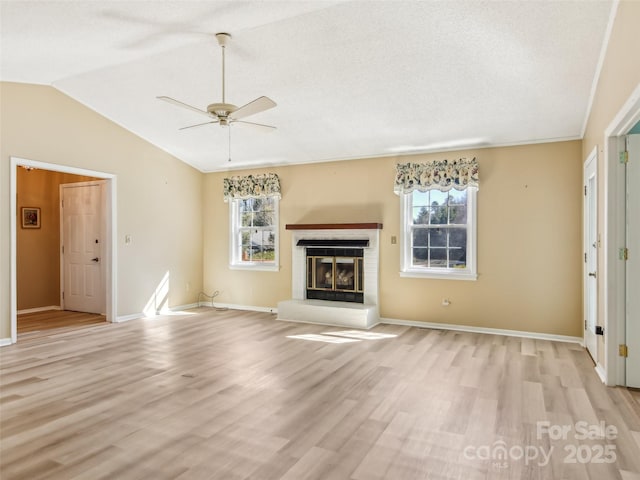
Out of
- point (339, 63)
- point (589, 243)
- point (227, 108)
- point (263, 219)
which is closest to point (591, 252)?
point (589, 243)

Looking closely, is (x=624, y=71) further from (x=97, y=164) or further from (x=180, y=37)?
(x=97, y=164)

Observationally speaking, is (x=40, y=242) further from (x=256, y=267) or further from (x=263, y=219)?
(x=263, y=219)

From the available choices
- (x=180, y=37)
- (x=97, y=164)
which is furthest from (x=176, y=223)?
(x=180, y=37)

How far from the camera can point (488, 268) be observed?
5.56m

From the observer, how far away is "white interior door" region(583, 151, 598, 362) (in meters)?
4.14

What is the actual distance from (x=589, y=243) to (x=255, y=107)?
3869 mm

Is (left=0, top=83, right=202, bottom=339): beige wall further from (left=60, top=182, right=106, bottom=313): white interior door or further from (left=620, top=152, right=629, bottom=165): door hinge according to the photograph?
(left=620, top=152, right=629, bottom=165): door hinge

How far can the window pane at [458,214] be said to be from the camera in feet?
18.9

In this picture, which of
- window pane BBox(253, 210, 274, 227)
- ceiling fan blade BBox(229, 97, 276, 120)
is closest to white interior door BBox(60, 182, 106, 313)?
window pane BBox(253, 210, 274, 227)

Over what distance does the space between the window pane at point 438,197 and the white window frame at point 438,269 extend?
0.31 m

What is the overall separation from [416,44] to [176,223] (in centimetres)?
518

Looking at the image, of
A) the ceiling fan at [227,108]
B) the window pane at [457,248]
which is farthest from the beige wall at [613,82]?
the ceiling fan at [227,108]

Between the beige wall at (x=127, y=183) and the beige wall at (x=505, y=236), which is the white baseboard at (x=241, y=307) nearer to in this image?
the beige wall at (x=127, y=183)

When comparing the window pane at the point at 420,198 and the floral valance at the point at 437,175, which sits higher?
the floral valance at the point at 437,175
